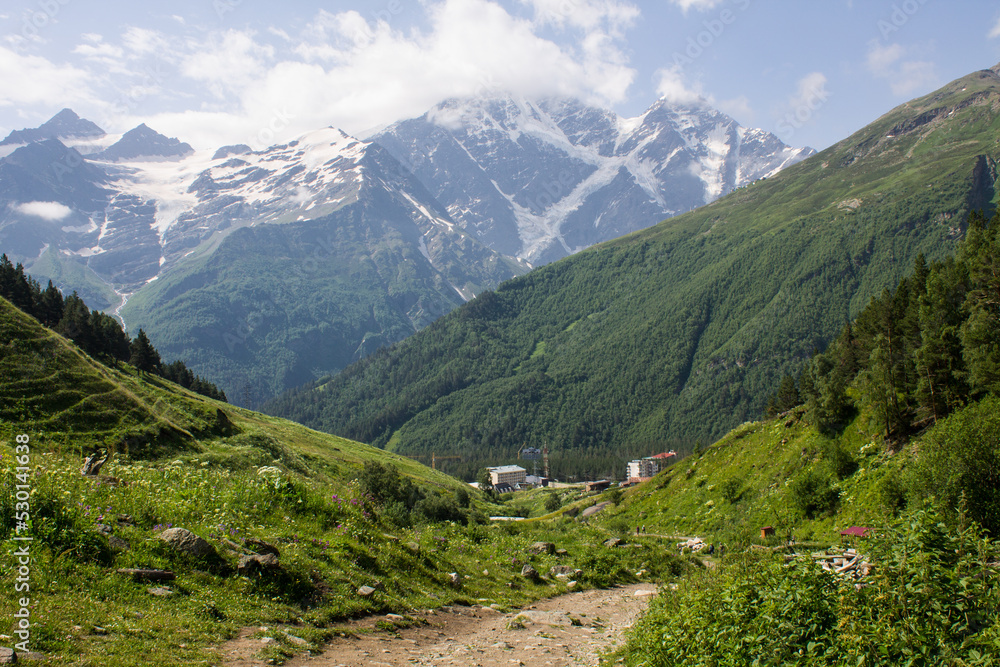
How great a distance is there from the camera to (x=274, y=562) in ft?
46.5

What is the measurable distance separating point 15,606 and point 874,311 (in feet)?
244

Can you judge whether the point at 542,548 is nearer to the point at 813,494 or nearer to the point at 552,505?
the point at 813,494

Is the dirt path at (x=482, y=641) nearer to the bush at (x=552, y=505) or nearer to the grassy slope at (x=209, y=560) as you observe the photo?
the grassy slope at (x=209, y=560)

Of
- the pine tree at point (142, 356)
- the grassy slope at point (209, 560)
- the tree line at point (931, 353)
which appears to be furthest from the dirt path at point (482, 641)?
Result: the pine tree at point (142, 356)

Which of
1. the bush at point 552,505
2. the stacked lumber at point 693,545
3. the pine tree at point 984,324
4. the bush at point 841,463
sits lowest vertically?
the bush at point 552,505

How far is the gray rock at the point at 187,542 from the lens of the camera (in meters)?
13.3

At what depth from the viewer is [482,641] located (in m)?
14.6

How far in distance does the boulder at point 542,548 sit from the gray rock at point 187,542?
1821 centimetres

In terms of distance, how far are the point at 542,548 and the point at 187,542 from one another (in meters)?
19.3

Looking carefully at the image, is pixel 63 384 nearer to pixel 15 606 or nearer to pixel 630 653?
pixel 15 606

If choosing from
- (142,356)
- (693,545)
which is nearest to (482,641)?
(693,545)

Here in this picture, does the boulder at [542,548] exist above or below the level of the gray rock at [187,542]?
below

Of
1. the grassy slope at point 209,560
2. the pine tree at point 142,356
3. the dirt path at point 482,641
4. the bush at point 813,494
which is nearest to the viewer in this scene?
the grassy slope at point 209,560

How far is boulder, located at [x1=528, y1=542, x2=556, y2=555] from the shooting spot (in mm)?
28516
